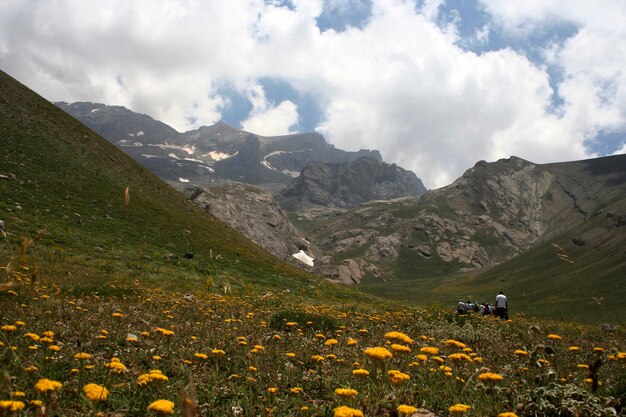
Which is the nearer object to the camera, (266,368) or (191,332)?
(266,368)

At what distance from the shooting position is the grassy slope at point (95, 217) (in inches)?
972

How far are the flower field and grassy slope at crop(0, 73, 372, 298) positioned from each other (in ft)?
25.0

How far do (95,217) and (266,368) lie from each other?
104 feet

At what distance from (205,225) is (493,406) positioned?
4649 centimetres

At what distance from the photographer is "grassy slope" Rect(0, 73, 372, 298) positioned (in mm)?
24688

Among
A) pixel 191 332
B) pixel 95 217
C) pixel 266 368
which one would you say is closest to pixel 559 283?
pixel 95 217

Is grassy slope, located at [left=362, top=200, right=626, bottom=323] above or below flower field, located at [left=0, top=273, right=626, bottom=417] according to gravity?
above

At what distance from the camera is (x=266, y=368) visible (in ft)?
23.9

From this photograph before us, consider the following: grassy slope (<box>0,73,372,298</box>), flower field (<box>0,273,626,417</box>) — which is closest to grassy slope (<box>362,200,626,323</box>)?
grassy slope (<box>0,73,372,298</box>)

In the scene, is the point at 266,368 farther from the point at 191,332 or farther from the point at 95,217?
the point at 95,217

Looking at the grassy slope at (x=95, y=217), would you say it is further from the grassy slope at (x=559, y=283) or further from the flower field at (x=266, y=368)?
the grassy slope at (x=559, y=283)

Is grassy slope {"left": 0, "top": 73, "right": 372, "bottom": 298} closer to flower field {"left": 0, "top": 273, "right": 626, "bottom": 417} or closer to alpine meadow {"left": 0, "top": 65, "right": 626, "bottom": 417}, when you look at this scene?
alpine meadow {"left": 0, "top": 65, "right": 626, "bottom": 417}

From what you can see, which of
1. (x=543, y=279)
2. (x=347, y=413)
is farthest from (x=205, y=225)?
(x=543, y=279)

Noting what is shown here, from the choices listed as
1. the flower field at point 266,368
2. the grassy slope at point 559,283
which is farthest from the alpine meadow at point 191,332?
the grassy slope at point 559,283
